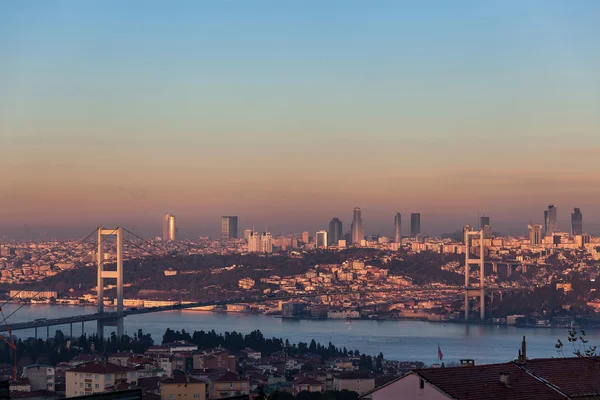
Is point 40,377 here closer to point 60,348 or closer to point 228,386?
point 228,386

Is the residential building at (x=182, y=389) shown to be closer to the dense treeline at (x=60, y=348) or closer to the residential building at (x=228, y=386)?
the residential building at (x=228, y=386)

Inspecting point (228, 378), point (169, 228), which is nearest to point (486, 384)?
point (228, 378)

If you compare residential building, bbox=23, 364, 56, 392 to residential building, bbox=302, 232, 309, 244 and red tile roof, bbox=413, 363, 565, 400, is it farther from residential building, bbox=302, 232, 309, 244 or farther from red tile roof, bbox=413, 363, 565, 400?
residential building, bbox=302, 232, 309, 244

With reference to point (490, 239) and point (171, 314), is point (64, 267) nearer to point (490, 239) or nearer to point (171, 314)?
point (171, 314)

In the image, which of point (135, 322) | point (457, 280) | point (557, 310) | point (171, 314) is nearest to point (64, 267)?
point (171, 314)

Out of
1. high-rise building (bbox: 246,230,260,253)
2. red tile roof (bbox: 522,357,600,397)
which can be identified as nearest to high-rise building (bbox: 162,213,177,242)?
high-rise building (bbox: 246,230,260,253)

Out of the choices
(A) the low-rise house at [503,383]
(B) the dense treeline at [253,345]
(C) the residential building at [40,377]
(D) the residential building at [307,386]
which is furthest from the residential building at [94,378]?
(A) the low-rise house at [503,383]

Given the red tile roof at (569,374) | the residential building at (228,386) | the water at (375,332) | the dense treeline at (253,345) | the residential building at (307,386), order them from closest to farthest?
1. the red tile roof at (569,374)
2. the residential building at (228,386)
3. the residential building at (307,386)
4. the dense treeline at (253,345)
5. the water at (375,332)
